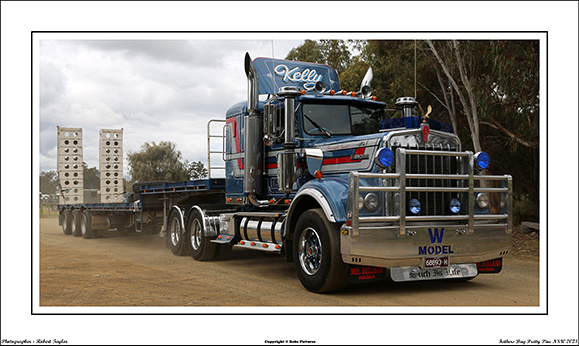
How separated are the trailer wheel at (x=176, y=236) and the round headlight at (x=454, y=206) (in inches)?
271

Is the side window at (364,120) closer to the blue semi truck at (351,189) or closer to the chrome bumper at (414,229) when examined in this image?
the blue semi truck at (351,189)

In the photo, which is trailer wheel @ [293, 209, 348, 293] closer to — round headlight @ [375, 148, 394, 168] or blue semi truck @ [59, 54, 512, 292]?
blue semi truck @ [59, 54, 512, 292]

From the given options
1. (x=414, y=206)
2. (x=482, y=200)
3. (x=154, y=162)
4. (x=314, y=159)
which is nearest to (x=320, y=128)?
(x=314, y=159)

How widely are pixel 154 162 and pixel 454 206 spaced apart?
4357 cm

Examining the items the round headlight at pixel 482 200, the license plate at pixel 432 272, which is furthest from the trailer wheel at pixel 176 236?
the round headlight at pixel 482 200

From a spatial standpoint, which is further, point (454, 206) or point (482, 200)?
Result: point (482, 200)

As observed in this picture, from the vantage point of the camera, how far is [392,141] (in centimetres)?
759

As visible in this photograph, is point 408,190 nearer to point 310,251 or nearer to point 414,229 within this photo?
point 414,229

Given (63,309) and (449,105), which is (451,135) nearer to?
(63,309)

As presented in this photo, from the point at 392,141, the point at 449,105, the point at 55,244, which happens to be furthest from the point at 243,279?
the point at 449,105

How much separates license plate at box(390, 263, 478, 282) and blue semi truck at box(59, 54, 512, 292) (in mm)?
15

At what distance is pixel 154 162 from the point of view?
4869cm

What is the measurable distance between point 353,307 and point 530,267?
5845mm

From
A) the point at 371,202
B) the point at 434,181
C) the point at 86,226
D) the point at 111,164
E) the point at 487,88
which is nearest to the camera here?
the point at 371,202
